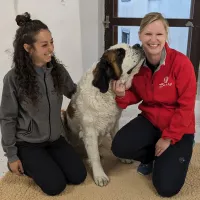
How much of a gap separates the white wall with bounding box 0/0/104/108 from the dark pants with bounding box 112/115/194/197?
1297 millimetres

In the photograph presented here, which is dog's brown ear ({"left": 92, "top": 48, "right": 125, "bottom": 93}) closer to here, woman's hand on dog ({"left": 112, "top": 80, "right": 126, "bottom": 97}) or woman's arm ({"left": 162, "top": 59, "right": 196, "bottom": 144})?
woman's hand on dog ({"left": 112, "top": 80, "right": 126, "bottom": 97})

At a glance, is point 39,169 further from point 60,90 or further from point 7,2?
point 7,2

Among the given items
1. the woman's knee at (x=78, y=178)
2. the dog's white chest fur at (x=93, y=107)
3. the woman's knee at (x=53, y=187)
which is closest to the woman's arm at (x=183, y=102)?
the dog's white chest fur at (x=93, y=107)

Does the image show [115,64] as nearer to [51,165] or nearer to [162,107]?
[162,107]

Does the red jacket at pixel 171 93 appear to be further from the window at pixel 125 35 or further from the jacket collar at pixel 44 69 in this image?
the window at pixel 125 35

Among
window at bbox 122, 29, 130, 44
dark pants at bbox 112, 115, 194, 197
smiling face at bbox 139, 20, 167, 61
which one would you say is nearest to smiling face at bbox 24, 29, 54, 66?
smiling face at bbox 139, 20, 167, 61

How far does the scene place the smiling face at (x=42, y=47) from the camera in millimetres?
1661

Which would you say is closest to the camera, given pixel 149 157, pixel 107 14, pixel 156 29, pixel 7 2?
pixel 156 29

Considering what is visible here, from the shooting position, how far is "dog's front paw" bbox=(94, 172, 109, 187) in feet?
6.12

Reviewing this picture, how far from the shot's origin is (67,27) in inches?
122

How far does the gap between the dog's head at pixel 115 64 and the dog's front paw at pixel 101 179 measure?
58cm

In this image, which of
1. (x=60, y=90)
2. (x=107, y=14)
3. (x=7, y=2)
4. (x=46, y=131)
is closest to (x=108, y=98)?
(x=60, y=90)

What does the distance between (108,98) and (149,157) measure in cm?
50

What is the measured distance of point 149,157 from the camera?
1949 millimetres
